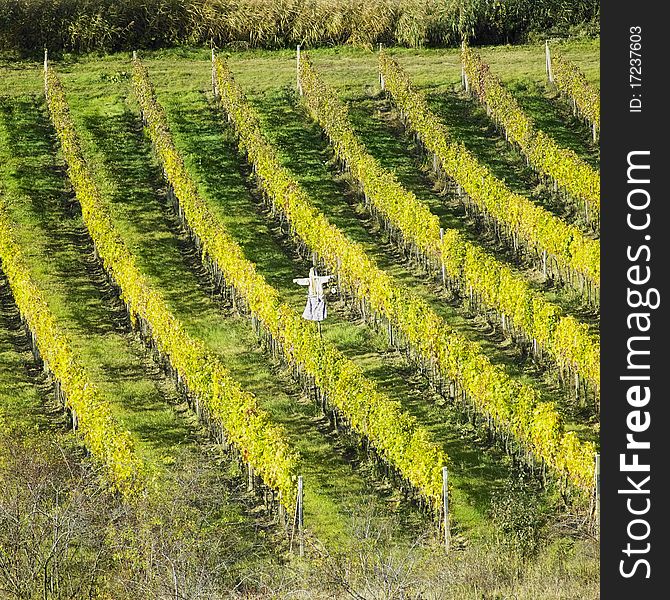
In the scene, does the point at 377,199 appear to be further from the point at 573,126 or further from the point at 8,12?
the point at 8,12

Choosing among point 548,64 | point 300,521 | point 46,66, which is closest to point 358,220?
point 548,64

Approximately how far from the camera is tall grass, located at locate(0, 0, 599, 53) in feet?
171

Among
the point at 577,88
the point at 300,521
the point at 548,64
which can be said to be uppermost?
the point at 548,64

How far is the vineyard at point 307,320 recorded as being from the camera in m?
24.5

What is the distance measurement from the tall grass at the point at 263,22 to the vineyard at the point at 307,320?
5.88 feet

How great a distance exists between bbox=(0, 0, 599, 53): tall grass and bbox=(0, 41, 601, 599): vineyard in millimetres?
1793

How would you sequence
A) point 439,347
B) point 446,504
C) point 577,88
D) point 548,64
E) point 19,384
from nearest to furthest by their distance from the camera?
1. point 446,504
2. point 439,347
3. point 19,384
4. point 577,88
5. point 548,64

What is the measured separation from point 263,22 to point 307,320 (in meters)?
23.9

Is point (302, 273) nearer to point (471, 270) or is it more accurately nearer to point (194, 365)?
point (471, 270)

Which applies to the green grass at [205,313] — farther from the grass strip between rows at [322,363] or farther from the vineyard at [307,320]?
the grass strip between rows at [322,363]

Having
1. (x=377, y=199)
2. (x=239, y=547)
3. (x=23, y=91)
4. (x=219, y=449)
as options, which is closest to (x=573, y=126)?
(x=377, y=199)

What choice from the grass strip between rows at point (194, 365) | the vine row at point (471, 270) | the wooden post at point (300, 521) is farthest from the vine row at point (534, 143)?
the wooden post at point (300, 521)

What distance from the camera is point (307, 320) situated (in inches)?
1240

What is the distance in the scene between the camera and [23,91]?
47.6 metres
